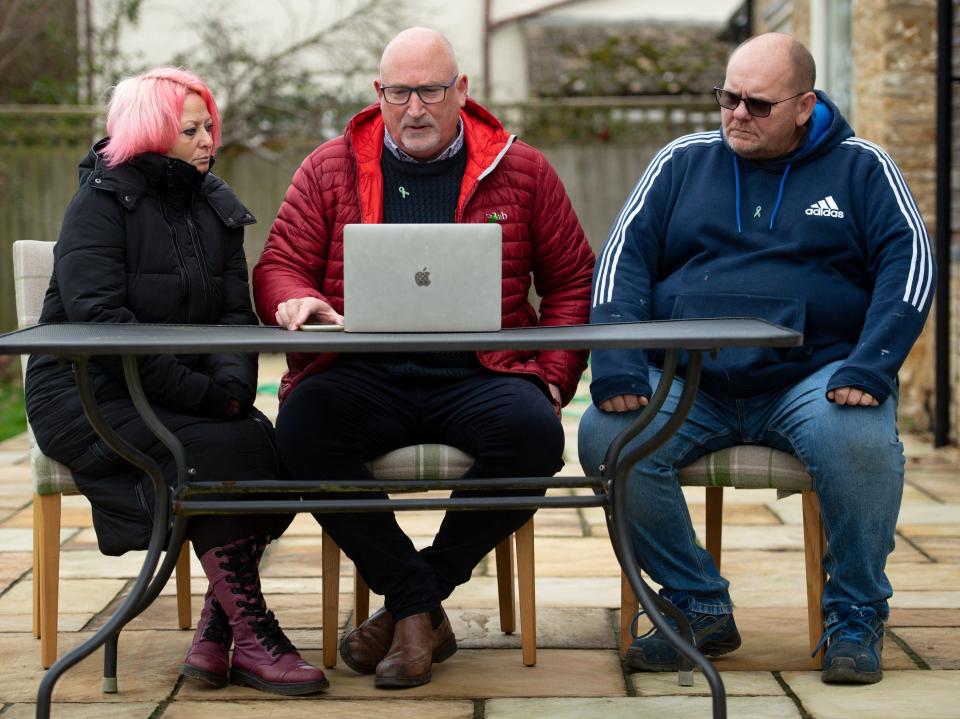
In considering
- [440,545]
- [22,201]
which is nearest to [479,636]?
[440,545]

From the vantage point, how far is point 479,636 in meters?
2.94

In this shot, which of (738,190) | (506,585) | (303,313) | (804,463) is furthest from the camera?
(506,585)

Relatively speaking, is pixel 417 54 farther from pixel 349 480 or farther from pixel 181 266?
pixel 349 480

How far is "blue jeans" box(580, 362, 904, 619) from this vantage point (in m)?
2.54

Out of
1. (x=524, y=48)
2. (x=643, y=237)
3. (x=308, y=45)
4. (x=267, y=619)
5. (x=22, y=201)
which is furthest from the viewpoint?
(x=524, y=48)

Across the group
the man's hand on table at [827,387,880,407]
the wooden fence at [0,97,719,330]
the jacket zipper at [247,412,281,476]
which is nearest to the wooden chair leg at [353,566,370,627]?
the jacket zipper at [247,412,281,476]

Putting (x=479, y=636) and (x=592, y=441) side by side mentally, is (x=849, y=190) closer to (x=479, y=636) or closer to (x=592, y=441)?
(x=592, y=441)

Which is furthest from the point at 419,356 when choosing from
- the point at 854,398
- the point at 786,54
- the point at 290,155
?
the point at 290,155

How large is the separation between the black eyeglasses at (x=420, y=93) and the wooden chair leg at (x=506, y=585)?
0.94m

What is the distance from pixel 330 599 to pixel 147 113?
3.43ft

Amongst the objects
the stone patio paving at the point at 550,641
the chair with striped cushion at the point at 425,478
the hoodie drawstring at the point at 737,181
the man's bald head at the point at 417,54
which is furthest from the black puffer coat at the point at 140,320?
the hoodie drawstring at the point at 737,181

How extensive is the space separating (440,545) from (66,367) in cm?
82

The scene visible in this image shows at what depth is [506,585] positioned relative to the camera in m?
2.92

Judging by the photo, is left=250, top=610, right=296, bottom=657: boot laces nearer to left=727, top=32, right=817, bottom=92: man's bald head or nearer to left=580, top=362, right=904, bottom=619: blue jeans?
left=580, top=362, right=904, bottom=619: blue jeans
